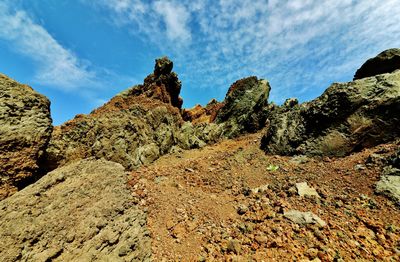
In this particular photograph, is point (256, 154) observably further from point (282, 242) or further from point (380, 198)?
point (282, 242)

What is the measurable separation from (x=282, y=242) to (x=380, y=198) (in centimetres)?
443

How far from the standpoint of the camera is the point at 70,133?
12.8 meters

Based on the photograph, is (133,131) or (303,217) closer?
(303,217)

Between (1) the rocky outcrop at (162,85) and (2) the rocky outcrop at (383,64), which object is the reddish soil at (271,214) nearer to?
(2) the rocky outcrop at (383,64)

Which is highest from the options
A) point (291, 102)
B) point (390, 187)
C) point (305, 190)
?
point (291, 102)

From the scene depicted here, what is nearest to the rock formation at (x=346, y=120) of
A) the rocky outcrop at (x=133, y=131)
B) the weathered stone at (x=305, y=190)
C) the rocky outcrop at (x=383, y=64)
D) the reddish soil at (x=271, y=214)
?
the reddish soil at (x=271, y=214)

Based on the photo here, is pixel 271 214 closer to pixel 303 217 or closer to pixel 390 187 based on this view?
pixel 303 217

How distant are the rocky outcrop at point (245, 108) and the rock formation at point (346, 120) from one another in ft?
22.6

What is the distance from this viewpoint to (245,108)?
21.9 m

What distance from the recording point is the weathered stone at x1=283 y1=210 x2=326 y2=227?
6.44 m

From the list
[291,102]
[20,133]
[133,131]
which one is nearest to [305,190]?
[20,133]

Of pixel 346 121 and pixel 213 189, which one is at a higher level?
pixel 346 121

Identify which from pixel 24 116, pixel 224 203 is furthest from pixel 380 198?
pixel 24 116

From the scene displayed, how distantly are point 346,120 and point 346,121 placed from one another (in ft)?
0.20
